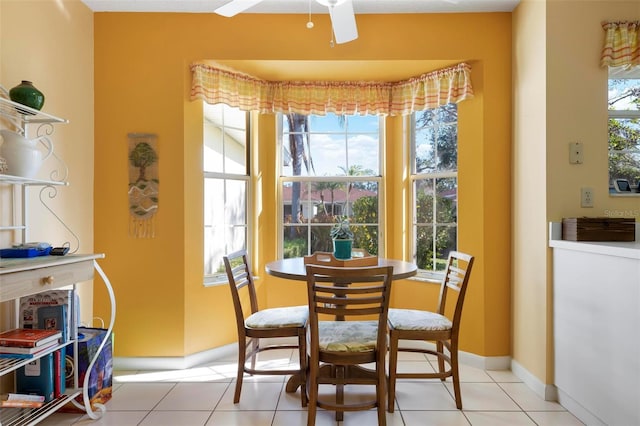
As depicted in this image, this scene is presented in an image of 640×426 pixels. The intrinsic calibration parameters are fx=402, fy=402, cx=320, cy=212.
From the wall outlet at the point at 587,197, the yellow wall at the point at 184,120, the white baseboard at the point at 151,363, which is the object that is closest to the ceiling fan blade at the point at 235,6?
the yellow wall at the point at 184,120

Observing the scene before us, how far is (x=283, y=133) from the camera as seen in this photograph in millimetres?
3785

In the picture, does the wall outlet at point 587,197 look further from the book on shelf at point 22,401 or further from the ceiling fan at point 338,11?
the book on shelf at point 22,401

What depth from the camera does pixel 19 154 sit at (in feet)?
6.89

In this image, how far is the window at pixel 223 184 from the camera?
3348mm

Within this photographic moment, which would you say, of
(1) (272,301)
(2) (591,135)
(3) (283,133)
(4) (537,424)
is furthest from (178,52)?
(4) (537,424)

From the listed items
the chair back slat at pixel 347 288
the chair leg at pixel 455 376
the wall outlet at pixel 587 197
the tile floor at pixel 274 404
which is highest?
the wall outlet at pixel 587 197

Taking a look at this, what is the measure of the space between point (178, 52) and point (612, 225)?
319 cm

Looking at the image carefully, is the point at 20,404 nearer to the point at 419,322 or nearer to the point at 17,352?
the point at 17,352

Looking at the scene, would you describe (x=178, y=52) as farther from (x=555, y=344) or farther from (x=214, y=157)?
(x=555, y=344)

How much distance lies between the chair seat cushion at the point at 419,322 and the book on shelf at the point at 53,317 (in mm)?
1889

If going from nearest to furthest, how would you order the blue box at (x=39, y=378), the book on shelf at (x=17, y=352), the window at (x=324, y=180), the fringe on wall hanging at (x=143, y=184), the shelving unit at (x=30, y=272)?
1. the shelving unit at (x=30, y=272)
2. the book on shelf at (x=17, y=352)
3. the blue box at (x=39, y=378)
4. the fringe on wall hanging at (x=143, y=184)
5. the window at (x=324, y=180)

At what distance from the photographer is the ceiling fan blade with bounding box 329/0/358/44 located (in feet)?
6.98

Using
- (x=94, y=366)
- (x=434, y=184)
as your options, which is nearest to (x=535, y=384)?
(x=434, y=184)

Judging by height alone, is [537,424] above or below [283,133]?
below
